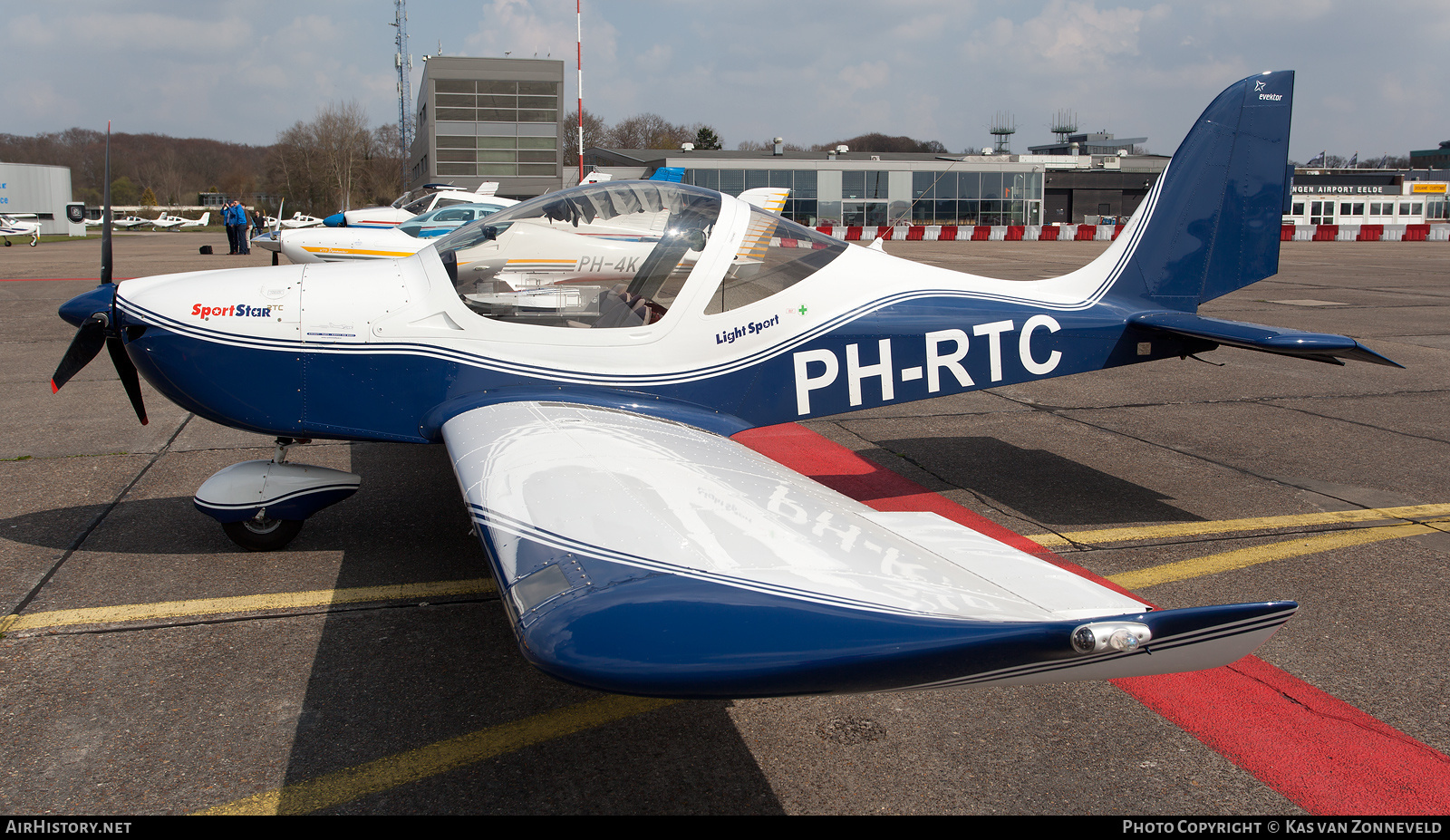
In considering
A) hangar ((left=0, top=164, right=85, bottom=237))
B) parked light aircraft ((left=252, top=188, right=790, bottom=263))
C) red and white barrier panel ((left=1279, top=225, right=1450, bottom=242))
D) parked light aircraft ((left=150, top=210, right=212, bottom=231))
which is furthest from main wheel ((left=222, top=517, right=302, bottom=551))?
parked light aircraft ((left=150, top=210, right=212, bottom=231))

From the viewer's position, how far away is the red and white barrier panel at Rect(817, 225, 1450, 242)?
41156 millimetres

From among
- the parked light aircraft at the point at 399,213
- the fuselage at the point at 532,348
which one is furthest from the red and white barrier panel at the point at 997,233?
the fuselage at the point at 532,348

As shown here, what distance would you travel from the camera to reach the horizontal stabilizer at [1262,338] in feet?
14.8

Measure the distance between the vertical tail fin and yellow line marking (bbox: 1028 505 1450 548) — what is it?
52.4 inches

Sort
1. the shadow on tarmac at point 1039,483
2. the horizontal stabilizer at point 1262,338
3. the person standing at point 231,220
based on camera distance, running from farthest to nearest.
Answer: the person standing at point 231,220, the shadow on tarmac at point 1039,483, the horizontal stabilizer at point 1262,338

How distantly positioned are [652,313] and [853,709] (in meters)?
2.15

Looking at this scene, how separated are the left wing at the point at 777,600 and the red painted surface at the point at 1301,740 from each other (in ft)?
3.43

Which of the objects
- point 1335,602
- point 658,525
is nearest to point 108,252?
point 658,525

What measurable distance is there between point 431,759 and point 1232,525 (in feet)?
14.2

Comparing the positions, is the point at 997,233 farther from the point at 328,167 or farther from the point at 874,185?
the point at 328,167

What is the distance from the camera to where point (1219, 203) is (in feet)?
17.6

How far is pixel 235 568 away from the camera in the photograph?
14.0 ft

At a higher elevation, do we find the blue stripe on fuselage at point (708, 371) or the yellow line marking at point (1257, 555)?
the blue stripe on fuselage at point (708, 371)

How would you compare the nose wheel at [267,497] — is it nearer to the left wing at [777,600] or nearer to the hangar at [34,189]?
the left wing at [777,600]
